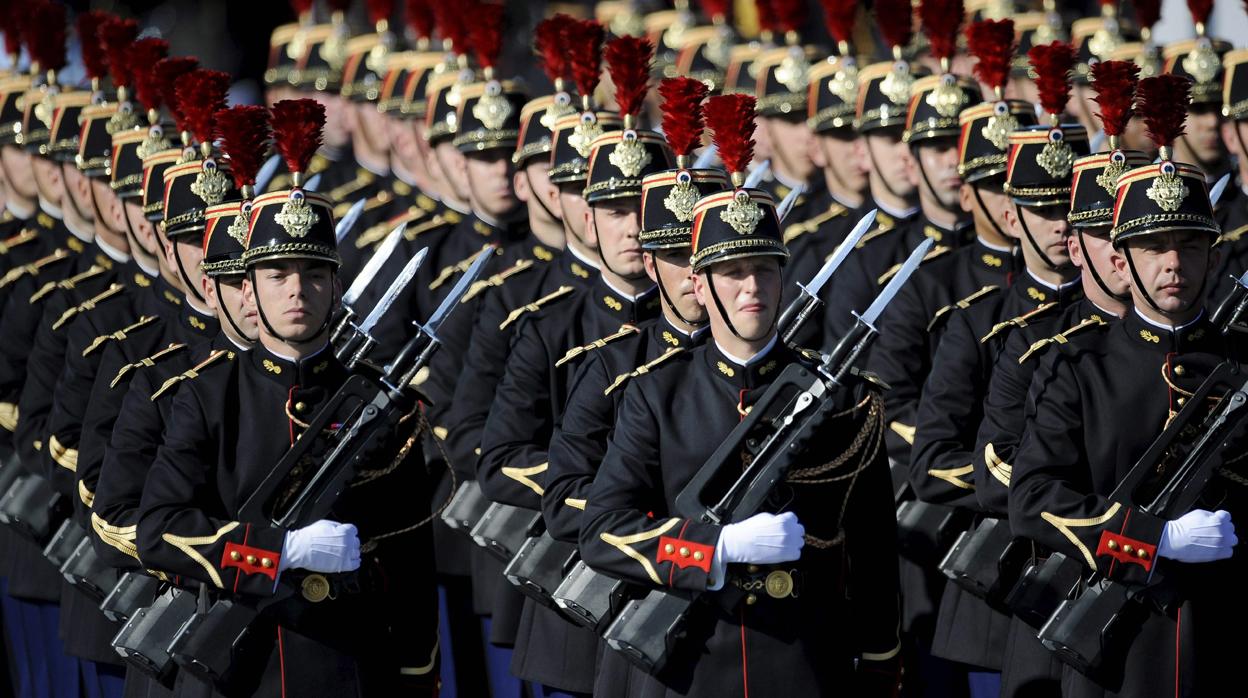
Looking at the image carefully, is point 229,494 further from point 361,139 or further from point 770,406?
point 361,139

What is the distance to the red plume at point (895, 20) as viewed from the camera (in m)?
12.3

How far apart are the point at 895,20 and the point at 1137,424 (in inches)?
190

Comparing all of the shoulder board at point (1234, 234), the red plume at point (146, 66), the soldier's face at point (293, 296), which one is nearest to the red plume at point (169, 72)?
the red plume at point (146, 66)

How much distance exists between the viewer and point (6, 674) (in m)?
13.3

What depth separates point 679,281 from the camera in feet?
28.4

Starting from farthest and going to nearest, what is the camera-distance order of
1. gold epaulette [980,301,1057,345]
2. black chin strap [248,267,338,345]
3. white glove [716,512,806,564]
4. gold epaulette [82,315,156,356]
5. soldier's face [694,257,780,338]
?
gold epaulette [82,315,156,356]
gold epaulette [980,301,1057,345]
black chin strap [248,267,338,345]
soldier's face [694,257,780,338]
white glove [716,512,806,564]

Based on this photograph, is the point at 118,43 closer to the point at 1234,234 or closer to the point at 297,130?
the point at 297,130

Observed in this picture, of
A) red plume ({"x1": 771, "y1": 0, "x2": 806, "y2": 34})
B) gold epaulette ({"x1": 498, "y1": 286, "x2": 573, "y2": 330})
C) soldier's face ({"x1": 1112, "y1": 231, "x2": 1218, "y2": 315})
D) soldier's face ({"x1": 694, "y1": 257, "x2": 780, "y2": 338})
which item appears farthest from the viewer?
red plume ({"x1": 771, "y1": 0, "x2": 806, "y2": 34})

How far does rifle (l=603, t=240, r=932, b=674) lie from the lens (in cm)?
750

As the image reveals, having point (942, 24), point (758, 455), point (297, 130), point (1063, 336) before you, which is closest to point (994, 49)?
point (942, 24)

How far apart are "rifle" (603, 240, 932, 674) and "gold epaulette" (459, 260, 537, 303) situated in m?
3.44

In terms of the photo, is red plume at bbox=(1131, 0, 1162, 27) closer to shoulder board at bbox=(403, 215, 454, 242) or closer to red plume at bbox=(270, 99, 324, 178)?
shoulder board at bbox=(403, 215, 454, 242)

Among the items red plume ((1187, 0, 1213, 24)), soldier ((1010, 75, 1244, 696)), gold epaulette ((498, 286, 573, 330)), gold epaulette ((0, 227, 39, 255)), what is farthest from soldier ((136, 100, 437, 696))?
gold epaulette ((0, 227, 39, 255))

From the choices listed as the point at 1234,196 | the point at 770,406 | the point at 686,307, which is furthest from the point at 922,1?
the point at 770,406
